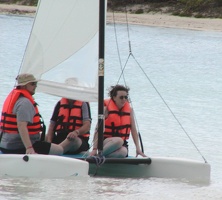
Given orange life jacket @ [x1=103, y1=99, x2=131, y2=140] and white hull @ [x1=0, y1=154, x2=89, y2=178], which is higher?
orange life jacket @ [x1=103, y1=99, x2=131, y2=140]

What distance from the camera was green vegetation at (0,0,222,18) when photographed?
37.2 m

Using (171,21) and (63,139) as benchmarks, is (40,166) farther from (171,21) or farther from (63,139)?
(171,21)

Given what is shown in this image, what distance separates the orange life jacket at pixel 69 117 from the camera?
730 cm

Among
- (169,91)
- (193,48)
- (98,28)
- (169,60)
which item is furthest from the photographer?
(193,48)

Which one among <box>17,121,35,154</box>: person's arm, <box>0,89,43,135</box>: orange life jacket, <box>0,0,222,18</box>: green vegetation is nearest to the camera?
<box>17,121,35,154</box>: person's arm

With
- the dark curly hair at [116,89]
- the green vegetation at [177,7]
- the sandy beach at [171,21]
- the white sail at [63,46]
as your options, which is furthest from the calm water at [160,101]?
the green vegetation at [177,7]

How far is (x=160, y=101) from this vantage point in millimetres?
14672

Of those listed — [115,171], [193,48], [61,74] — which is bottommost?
[193,48]

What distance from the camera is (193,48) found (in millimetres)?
28281

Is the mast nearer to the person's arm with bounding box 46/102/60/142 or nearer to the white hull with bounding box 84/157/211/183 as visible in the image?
the white hull with bounding box 84/157/211/183

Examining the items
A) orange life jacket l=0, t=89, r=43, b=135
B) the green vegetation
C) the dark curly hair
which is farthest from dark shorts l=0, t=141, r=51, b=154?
the green vegetation

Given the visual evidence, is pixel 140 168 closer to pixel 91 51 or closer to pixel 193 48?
pixel 91 51

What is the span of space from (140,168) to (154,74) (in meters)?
12.8

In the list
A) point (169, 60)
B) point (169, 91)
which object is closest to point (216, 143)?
point (169, 91)
